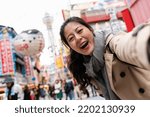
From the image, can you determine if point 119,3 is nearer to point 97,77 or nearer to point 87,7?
point 87,7

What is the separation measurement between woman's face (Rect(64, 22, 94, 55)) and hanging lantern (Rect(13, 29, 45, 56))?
5.74m

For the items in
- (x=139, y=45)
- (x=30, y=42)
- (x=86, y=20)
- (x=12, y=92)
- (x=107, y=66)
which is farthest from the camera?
(x=86, y=20)

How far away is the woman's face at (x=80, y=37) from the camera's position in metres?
1.62

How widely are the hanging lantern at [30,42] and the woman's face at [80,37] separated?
5.74 meters

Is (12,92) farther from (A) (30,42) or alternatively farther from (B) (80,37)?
(B) (80,37)

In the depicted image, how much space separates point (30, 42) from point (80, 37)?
5854mm

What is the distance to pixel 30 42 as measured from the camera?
7305 millimetres

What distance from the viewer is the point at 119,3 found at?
26875mm

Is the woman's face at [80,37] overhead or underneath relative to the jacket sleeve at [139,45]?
overhead

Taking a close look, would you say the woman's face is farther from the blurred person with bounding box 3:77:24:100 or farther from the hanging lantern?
the hanging lantern

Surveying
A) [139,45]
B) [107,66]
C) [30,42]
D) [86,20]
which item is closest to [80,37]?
[107,66]

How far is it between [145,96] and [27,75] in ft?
69.4

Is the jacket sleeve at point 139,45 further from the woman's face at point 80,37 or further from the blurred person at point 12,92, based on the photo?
the blurred person at point 12,92

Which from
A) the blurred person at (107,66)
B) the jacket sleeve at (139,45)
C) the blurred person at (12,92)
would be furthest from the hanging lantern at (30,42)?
the jacket sleeve at (139,45)
